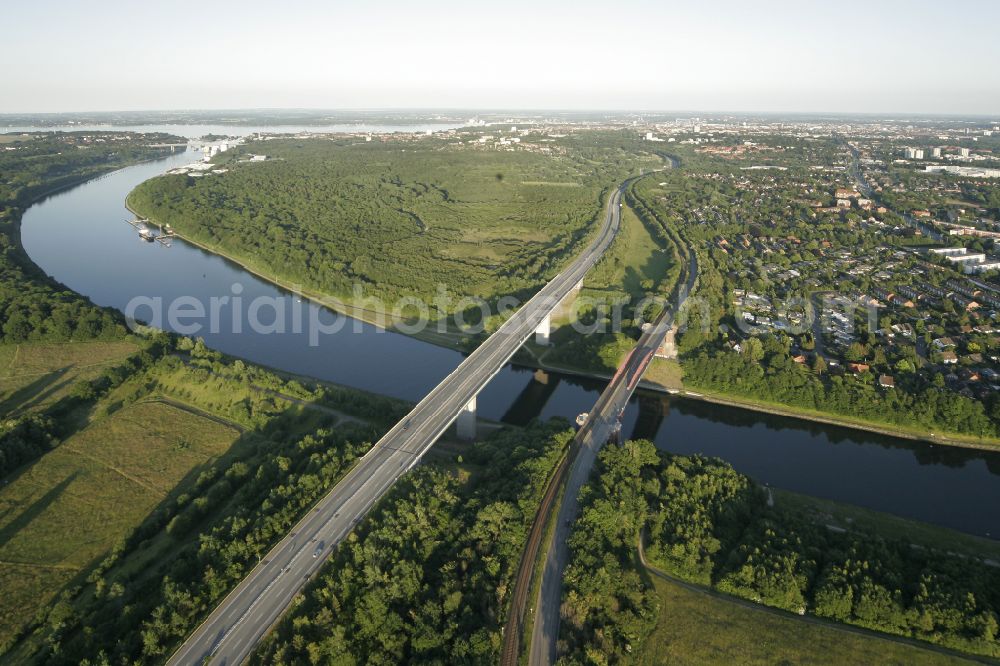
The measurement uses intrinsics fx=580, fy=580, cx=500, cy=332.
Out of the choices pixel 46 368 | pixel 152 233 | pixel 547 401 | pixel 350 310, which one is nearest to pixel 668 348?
pixel 547 401

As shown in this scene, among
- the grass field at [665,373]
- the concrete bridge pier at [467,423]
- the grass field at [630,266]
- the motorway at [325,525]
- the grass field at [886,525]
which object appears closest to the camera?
the motorway at [325,525]

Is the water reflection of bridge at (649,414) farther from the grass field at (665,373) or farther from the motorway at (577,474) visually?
the motorway at (577,474)

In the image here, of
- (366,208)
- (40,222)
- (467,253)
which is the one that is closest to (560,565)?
(467,253)

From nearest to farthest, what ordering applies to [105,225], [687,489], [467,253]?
[687,489] → [467,253] → [105,225]

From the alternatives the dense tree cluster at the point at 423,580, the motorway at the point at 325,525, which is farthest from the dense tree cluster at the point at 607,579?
the motorway at the point at 325,525

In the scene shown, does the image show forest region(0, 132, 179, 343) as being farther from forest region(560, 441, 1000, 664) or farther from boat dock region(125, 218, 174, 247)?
forest region(560, 441, 1000, 664)

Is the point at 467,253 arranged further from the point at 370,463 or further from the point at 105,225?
the point at 105,225
